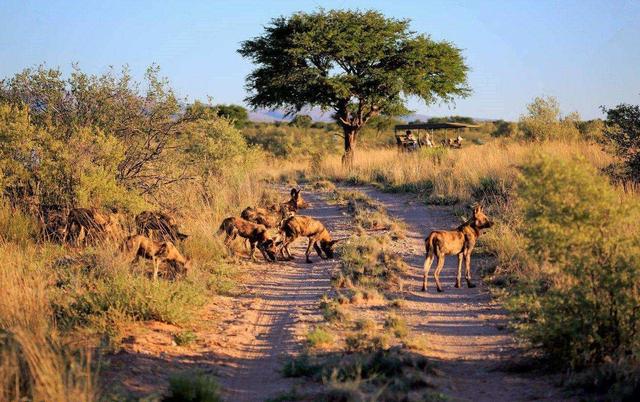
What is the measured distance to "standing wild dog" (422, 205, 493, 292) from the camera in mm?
10727

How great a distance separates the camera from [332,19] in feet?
105

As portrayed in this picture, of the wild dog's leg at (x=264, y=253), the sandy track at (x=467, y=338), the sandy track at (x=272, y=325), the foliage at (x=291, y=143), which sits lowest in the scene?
the sandy track at (x=272, y=325)

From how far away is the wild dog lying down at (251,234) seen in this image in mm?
13586

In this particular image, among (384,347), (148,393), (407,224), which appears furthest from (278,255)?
(148,393)

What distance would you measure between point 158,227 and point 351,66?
834 inches

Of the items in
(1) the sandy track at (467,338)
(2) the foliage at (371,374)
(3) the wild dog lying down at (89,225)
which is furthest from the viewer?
(3) the wild dog lying down at (89,225)

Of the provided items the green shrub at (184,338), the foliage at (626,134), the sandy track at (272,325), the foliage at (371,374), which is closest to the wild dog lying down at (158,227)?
the sandy track at (272,325)

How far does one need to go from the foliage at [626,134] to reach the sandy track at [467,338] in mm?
6398

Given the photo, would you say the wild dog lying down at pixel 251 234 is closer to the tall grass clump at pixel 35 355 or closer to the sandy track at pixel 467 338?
the sandy track at pixel 467 338

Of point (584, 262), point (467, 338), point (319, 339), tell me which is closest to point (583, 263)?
point (584, 262)

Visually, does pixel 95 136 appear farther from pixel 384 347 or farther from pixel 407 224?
pixel 384 347

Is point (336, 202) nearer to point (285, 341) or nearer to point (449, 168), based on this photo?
point (449, 168)

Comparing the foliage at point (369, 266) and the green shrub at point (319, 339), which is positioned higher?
the foliage at point (369, 266)

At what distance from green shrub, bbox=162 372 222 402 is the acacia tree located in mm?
24818
